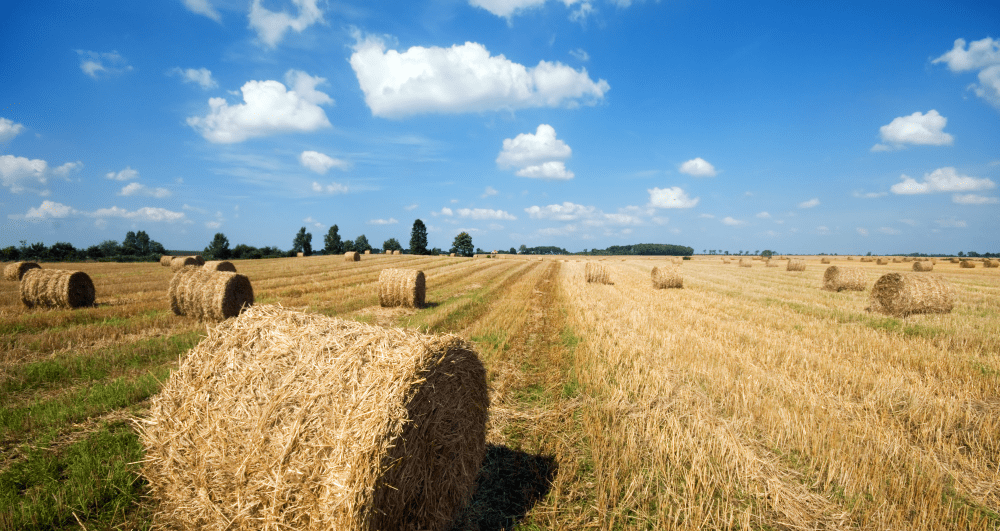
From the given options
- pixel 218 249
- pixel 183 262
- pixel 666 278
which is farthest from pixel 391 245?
pixel 666 278

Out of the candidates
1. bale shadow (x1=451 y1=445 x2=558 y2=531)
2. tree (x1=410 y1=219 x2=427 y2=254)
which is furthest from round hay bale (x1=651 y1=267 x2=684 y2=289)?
tree (x1=410 y1=219 x2=427 y2=254)

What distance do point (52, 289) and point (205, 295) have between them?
5753 mm

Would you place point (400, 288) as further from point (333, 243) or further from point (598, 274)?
point (333, 243)

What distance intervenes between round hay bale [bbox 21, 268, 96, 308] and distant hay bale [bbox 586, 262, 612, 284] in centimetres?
2229

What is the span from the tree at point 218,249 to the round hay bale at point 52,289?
155ft

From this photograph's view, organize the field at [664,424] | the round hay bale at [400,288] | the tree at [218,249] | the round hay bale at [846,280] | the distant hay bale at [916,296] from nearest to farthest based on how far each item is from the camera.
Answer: the field at [664,424] → the distant hay bale at [916,296] → the round hay bale at [400,288] → the round hay bale at [846,280] → the tree at [218,249]

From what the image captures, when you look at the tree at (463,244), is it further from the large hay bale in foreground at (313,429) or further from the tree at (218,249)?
the large hay bale in foreground at (313,429)

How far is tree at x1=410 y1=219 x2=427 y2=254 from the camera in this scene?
8444 cm

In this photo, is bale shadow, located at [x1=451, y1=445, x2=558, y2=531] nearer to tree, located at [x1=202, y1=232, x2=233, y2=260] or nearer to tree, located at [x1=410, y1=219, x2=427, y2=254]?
tree, located at [x1=202, y1=232, x2=233, y2=260]

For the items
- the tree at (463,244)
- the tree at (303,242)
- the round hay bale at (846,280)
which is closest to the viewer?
the round hay bale at (846,280)

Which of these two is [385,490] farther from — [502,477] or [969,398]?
[969,398]

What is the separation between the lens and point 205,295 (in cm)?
1169

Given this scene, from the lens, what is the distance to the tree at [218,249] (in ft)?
185

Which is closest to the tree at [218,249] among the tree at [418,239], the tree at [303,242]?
the tree at [303,242]
